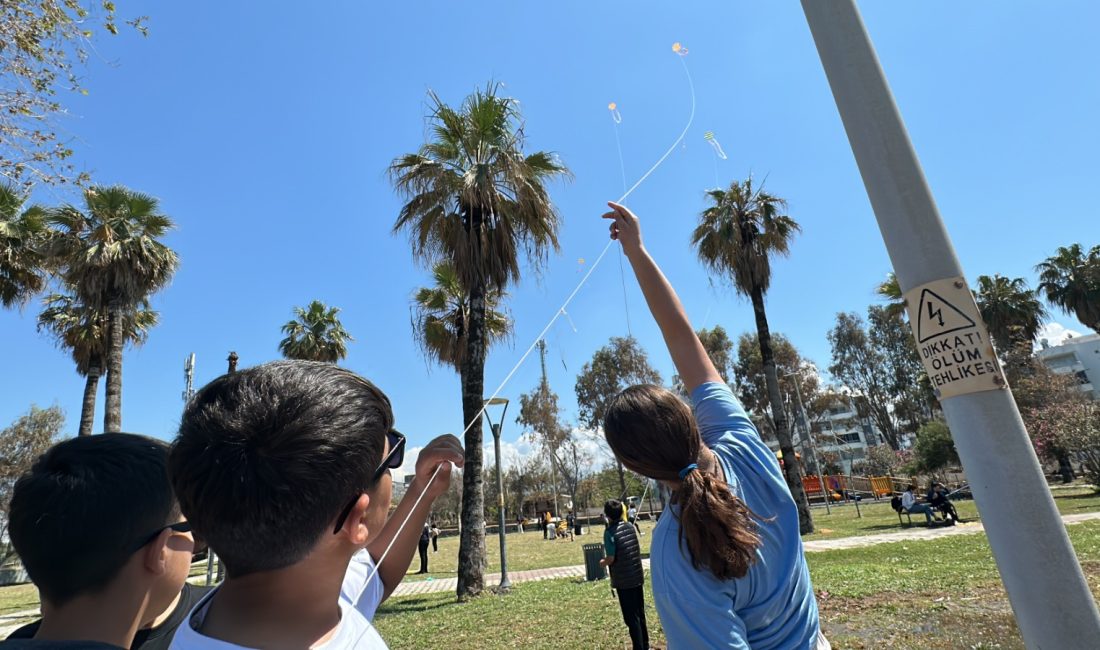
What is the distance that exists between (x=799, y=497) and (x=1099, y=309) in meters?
28.9

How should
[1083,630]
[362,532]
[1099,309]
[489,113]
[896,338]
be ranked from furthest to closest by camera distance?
[896,338], [1099,309], [489,113], [1083,630], [362,532]

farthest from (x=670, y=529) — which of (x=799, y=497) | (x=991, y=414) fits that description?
(x=799, y=497)

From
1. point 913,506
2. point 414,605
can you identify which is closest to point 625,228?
point 414,605

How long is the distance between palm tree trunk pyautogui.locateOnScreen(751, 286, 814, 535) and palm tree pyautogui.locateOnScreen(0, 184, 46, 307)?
22284mm

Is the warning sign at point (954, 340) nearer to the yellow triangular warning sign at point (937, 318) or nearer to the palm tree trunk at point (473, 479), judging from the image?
the yellow triangular warning sign at point (937, 318)

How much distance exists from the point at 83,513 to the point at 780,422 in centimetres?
1931

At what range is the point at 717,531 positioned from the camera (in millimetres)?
1255

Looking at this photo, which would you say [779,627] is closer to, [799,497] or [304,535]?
[304,535]

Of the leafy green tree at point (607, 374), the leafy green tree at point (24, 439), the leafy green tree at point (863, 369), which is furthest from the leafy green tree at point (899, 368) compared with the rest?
the leafy green tree at point (24, 439)

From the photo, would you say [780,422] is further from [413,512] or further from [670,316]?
[413,512]

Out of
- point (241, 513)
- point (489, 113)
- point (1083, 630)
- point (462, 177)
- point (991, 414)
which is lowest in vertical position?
point (1083, 630)

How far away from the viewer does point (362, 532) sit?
1057 millimetres

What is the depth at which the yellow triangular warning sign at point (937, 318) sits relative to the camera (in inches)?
74.9

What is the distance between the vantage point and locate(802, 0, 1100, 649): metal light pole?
170cm
